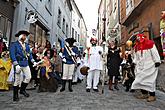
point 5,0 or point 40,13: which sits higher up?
point 40,13

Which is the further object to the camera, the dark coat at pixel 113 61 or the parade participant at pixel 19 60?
the dark coat at pixel 113 61

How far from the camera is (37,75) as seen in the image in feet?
26.5

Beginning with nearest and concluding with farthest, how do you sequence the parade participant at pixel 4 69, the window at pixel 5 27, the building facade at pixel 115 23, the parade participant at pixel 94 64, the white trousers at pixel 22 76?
the white trousers at pixel 22 76, the parade participant at pixel 4 69, the parade participant at pixel 94 64, the window at pixel 5 27, the building facade at pixel 115 23

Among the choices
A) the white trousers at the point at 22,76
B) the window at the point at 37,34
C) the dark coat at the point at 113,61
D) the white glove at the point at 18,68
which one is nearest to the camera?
the white glove at the point at 18,68

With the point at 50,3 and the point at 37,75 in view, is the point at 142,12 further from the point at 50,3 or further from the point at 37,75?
the point at 50,3

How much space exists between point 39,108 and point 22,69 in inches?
62.1

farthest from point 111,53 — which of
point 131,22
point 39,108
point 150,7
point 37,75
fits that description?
point 131,22

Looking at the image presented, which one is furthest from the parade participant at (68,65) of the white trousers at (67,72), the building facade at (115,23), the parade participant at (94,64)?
the building facade at (115,23)

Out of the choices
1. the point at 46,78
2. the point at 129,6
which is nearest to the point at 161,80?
the point at 46,78

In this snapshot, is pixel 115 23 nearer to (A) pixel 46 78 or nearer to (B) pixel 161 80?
(B) pixel 161 80

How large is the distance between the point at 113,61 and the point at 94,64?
0.95m

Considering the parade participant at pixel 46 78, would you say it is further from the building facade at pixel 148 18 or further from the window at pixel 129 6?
the window at pixel 129 6

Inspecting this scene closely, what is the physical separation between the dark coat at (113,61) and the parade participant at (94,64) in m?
0.57

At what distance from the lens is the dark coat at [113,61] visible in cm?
795
